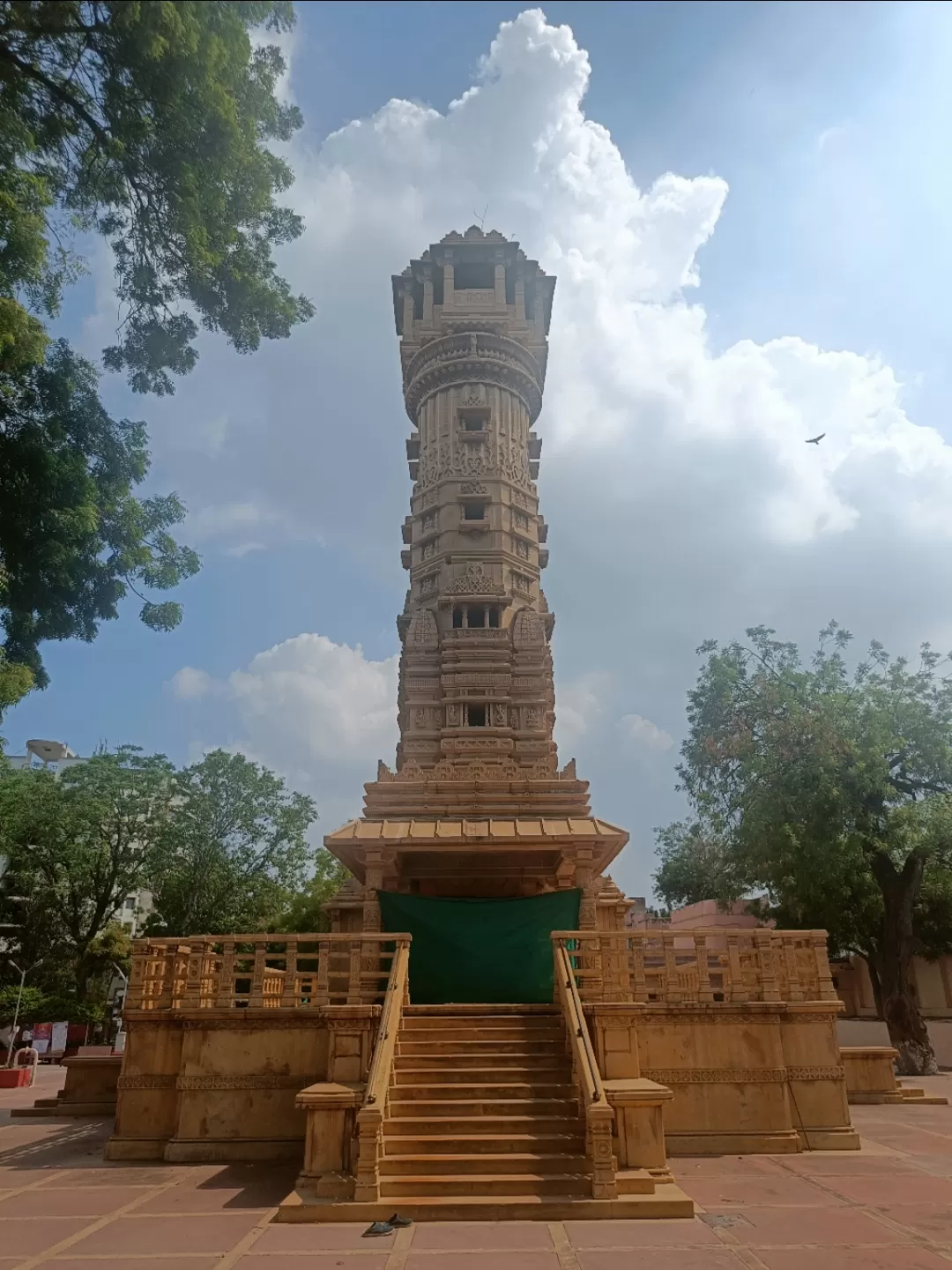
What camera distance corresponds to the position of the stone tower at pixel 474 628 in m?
16.2

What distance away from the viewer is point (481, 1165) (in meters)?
8.91

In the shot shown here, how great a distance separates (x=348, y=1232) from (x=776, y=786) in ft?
52.9

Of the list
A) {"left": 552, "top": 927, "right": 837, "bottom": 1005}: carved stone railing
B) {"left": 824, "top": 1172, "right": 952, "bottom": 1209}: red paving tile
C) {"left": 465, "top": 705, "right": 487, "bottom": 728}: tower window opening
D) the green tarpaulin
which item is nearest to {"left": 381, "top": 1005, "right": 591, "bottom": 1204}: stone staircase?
{"left": 552, "top": 927, "right": 837, "bottom": 1005}: carved stone railing

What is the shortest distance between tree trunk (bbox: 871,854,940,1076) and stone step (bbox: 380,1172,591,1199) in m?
16.3

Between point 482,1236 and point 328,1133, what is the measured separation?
2.37m

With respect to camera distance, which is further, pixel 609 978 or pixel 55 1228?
pixel 609 978

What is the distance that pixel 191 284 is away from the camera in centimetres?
1177

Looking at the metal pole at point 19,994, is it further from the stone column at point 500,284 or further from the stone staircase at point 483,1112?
the stone column at point 500,284

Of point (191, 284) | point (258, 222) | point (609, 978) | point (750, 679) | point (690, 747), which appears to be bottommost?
point (609, 978)

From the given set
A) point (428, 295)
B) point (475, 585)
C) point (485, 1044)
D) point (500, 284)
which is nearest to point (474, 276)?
point (500, 284)

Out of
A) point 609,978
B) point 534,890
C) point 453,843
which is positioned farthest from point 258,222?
point 534,890

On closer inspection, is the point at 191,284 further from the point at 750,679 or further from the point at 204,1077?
the point at 750,679

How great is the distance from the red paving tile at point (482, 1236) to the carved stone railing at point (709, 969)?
12.6ft

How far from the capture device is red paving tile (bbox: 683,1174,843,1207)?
863 centimetres
